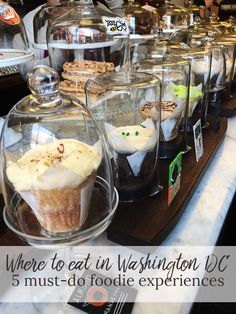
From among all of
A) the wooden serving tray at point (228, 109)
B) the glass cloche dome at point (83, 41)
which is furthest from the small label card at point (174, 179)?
the wooden serving tray at point (228, 109)

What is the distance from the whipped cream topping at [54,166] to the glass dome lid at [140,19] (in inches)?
64.2

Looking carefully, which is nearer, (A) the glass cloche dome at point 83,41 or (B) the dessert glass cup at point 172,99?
(B) the dessert glass cup at point 172,99

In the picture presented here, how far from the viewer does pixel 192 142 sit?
3.91 feet

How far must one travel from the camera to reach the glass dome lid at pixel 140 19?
7.06ft

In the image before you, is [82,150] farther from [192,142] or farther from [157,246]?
[192,142]

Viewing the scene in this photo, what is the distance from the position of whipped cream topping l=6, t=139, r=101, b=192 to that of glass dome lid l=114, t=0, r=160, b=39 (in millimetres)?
1631

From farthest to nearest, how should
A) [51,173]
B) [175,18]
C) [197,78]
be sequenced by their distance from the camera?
[175,18]
[197,78]
[51,173]

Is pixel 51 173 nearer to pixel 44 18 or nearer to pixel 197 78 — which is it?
pixel 197 78

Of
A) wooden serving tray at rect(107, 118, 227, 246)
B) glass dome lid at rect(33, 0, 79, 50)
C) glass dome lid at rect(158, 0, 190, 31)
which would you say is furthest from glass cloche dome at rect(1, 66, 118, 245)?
glass dome lid at rect(158, 0, 190, 31)

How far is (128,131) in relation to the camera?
88 centimetres

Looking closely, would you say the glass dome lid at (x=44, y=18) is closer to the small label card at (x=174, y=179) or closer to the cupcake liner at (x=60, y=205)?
the small label card at (x=174, y=179)

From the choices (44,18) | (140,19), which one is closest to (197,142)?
(140,19)

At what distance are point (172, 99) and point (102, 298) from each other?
0.70 metres

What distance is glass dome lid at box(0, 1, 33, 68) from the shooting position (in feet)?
3.43
